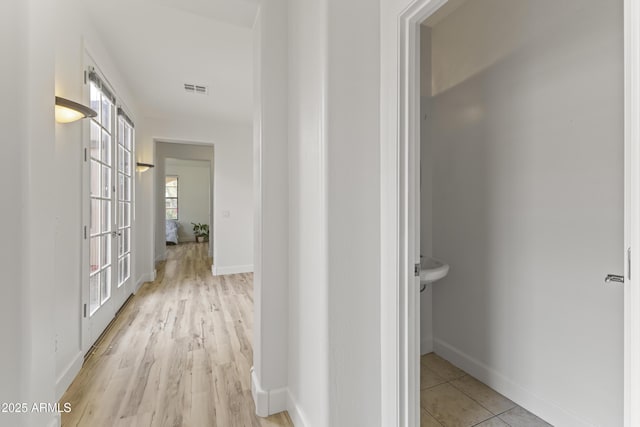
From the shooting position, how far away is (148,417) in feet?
5.50

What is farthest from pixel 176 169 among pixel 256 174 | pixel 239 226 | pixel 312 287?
pixel 312 287

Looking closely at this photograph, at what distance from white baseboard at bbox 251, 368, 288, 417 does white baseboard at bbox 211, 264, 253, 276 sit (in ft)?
11.9

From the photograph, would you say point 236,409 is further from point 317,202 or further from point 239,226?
point 239,226

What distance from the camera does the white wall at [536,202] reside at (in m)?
1.45

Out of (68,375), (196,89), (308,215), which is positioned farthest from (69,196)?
(196,89)

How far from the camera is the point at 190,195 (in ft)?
32.8

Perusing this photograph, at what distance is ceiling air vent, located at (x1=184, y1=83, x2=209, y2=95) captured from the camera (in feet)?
11.8

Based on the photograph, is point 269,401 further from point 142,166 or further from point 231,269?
point 142,166

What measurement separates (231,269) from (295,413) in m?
3.88

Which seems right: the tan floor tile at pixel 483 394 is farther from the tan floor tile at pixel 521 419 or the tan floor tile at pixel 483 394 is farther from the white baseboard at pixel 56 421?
the white baseboard at pixel 56 421

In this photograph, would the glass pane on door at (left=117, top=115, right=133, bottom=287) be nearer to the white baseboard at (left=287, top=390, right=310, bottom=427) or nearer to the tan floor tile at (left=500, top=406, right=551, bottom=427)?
the white baseboard at (left=287, top=390, right=310, bottom=427)

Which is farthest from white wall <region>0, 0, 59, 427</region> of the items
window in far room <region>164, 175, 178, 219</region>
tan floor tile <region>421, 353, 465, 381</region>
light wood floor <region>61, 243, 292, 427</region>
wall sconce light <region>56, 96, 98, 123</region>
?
window in far room <region>164, 175, 178, 219</region>

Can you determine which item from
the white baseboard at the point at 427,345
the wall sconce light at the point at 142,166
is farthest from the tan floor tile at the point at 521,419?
the wall sconce light at the point at 142,166
